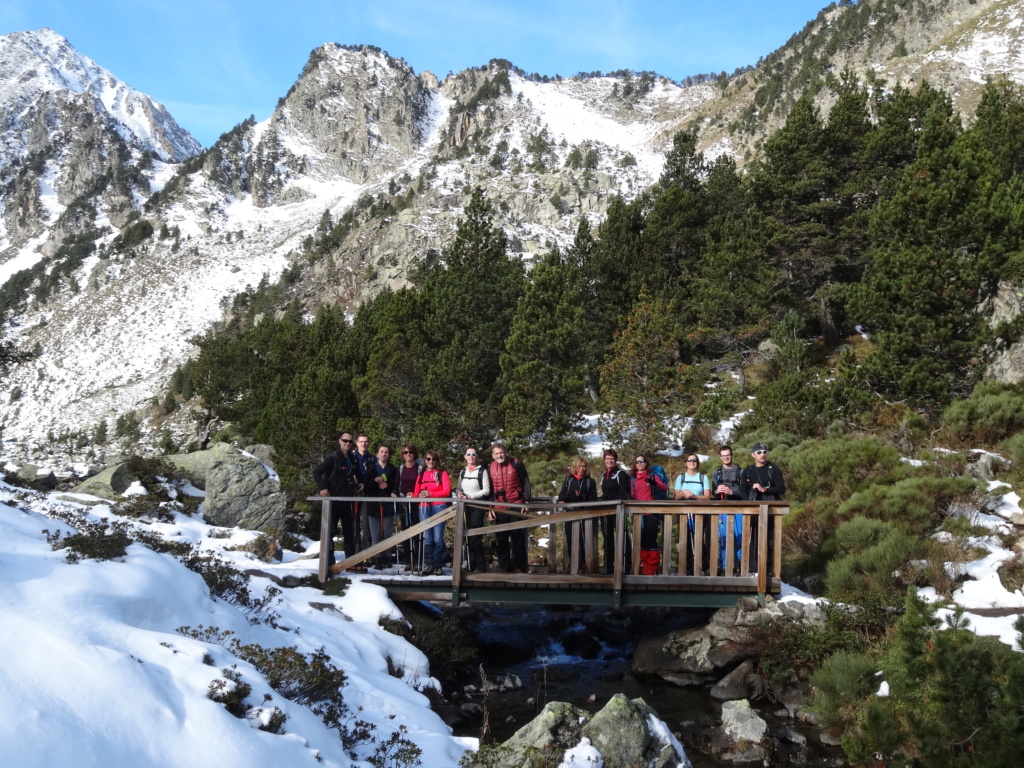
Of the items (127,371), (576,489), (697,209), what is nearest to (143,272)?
(127,371)

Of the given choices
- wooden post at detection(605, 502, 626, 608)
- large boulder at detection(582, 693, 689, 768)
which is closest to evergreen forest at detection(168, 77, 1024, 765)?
large boulder at detection(582, 693, 689, 768)

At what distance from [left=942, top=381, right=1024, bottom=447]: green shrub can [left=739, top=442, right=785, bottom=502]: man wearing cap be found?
5902mm

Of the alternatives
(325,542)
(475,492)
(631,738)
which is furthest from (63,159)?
(631,738)

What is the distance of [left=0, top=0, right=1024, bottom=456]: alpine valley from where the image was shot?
7038 centimetres

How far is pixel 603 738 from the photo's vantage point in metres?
5.62

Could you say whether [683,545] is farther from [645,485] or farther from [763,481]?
[763,481]

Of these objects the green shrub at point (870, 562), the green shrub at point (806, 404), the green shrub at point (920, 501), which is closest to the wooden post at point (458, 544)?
the green shrub at point (870, 562)

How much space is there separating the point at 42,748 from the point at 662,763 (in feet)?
14.5

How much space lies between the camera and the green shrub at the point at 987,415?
12.1 meters

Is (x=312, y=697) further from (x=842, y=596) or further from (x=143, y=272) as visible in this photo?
(x=143, y=272)

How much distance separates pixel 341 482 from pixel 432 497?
4.49ft

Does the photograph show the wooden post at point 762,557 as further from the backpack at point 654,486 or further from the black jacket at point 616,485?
the black jacket at point 616,485

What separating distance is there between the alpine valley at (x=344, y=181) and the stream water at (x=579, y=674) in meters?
17.6

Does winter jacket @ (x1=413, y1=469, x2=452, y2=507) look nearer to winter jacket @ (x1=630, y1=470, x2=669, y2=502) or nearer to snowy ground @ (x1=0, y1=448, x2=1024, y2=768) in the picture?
snowy ground @ (x1=0, y1=448, x2=1024, y2=768)
